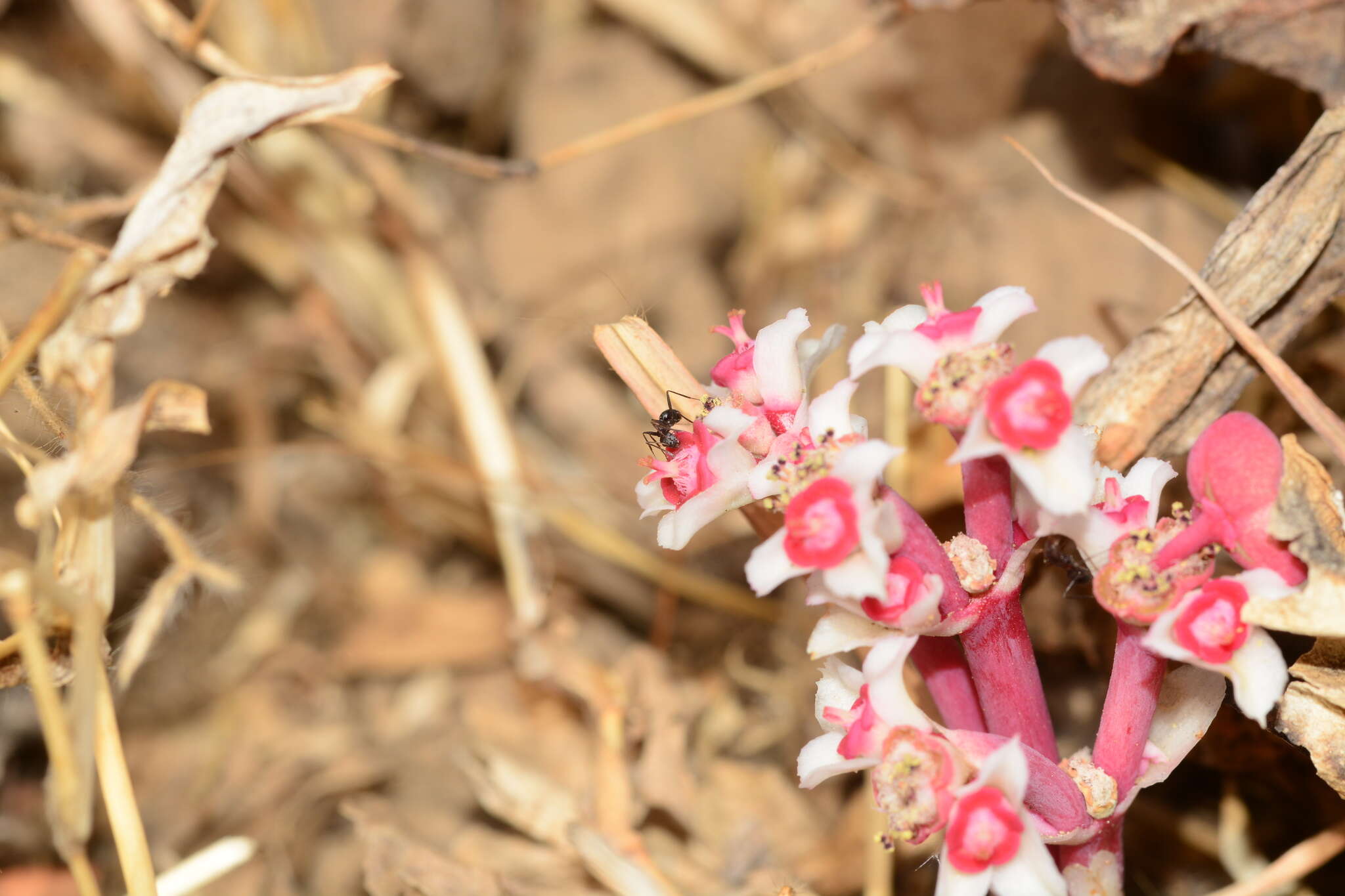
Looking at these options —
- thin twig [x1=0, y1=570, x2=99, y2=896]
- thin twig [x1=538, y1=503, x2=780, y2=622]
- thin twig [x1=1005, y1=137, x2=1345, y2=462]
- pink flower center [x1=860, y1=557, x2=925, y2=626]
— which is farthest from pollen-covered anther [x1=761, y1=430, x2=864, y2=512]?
thin twig [x1=538, y1=503, x2=780, y2=622]

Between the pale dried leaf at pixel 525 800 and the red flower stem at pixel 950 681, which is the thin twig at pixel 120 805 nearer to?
the pale dried leaf at pixel 525 800

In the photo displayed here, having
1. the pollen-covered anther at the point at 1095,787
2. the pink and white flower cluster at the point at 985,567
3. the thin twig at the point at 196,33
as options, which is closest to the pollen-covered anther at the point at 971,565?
the pink and white flower cluster at the point at 985,567

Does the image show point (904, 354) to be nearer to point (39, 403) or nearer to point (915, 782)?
point (915, 782)

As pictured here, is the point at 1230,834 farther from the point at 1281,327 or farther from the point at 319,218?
the point at 319,218

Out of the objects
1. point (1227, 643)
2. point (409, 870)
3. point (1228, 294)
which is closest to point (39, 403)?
point (409, 870)

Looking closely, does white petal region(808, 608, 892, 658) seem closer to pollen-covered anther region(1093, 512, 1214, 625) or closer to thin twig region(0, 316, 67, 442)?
pollen-covered anther region(1093, 512, 1214, 625)

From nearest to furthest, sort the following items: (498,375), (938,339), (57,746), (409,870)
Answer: (938,339) → (57,746) → (409,870) → (498,375)
